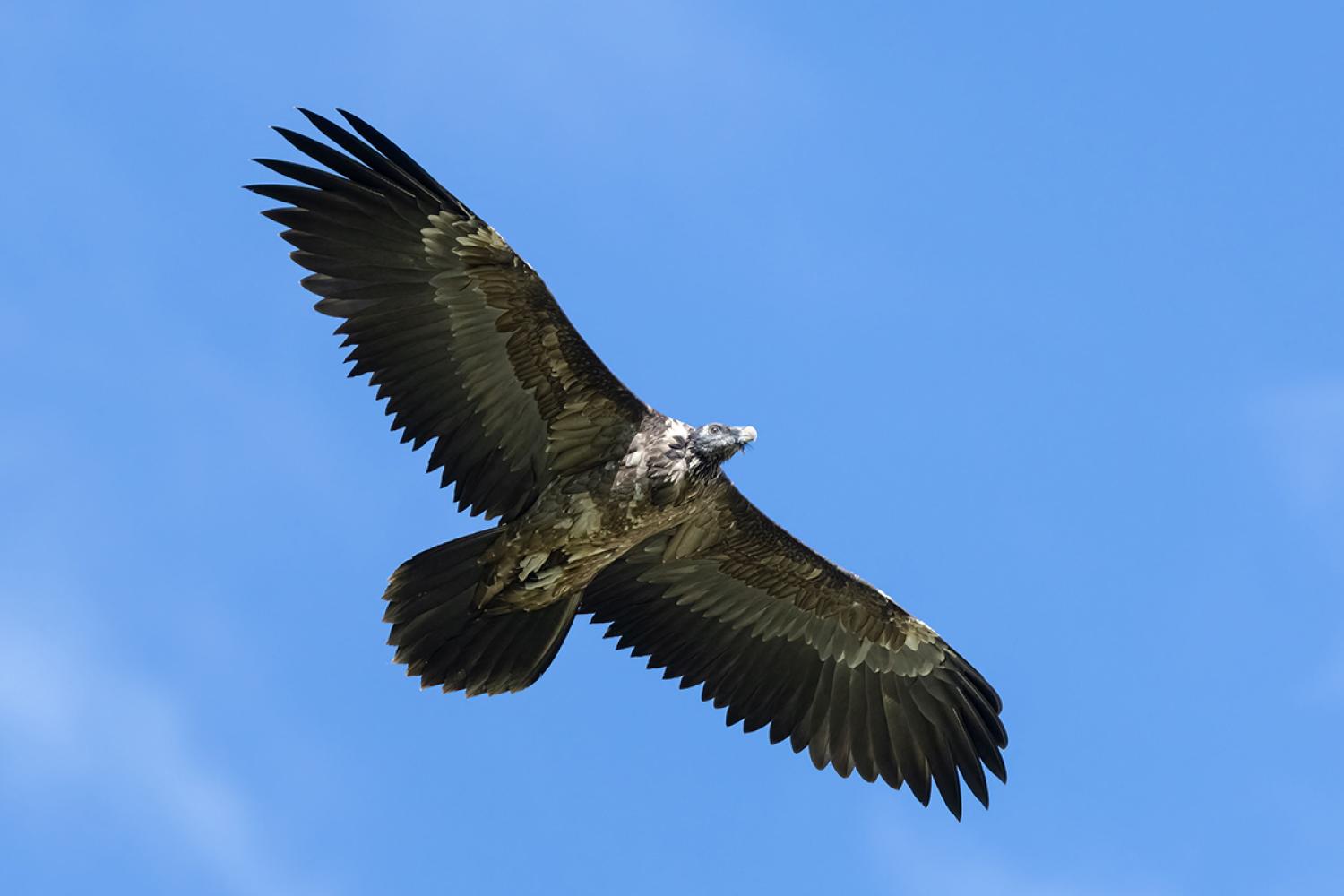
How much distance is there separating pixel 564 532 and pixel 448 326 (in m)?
1.47

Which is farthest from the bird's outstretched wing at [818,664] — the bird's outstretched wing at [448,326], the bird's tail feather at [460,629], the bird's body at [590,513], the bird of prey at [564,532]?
the bird's outstretched wing at [448,326]

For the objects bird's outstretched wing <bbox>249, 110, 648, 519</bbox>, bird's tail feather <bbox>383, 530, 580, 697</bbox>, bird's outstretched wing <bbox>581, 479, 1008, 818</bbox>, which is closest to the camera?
bird's outstretched wing <bbox>249, 110, 648, 519</bbox>

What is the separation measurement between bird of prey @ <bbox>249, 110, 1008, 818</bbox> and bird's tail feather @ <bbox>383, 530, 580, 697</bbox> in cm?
1

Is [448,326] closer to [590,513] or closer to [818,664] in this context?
[590,513]

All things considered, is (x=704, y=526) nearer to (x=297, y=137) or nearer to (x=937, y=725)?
(x=937, y=725)

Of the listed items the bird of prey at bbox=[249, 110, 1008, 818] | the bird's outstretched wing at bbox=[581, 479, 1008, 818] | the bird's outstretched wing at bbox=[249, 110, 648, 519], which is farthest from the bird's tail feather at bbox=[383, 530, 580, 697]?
the bird's outstretched wing at bbox=[581, 479, 1008, 818]

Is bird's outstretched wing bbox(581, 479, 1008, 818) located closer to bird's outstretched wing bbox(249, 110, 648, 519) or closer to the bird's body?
the bird's body

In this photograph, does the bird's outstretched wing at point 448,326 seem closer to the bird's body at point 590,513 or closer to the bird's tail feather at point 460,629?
the bird's body at point 590,513

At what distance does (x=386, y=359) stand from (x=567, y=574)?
1781mm

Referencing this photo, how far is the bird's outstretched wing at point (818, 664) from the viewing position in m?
13.9

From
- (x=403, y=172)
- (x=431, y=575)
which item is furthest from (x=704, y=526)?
(x=403, y=172)

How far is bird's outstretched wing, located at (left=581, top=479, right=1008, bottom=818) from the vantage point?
45.6 ft

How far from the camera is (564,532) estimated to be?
12805 mm

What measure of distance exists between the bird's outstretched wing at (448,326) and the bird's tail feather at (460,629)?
1.45 ft
